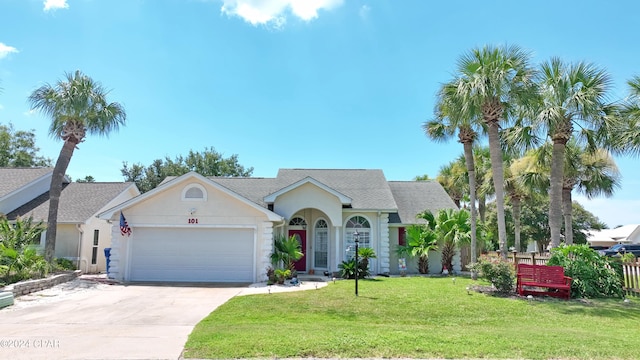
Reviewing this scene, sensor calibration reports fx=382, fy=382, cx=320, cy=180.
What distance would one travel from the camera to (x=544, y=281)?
11867 millimetres

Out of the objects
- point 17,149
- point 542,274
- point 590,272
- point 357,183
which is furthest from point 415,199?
point 17,149

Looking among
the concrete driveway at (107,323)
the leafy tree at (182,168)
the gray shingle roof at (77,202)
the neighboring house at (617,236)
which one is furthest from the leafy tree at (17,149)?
the neighboring house at (617,236)

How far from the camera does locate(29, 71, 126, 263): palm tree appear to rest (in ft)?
52.5

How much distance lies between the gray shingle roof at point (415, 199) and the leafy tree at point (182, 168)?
23767 mm

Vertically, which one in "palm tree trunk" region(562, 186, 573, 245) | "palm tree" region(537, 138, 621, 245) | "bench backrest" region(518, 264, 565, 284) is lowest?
"bench backrest" region(518, 264, 565, 284)

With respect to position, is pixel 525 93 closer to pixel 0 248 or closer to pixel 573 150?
pixel 573 150

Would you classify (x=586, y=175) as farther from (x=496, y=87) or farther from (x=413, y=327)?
(x=413, y=327)

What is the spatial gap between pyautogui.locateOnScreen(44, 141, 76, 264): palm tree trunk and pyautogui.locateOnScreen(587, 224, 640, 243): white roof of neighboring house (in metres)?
52.0

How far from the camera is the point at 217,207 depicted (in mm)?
16281

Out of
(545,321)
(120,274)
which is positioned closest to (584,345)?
(545,321)

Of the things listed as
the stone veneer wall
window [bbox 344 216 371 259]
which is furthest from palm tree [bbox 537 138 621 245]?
the stone veneer wall

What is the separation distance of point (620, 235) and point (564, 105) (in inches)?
1844

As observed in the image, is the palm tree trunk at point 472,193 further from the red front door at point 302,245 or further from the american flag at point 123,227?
the american flag at point 123,227

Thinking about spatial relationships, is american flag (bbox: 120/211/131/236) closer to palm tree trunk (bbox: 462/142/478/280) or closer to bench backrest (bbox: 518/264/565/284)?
palm tree trunk (bbox: 462/142/478/280)
